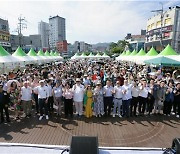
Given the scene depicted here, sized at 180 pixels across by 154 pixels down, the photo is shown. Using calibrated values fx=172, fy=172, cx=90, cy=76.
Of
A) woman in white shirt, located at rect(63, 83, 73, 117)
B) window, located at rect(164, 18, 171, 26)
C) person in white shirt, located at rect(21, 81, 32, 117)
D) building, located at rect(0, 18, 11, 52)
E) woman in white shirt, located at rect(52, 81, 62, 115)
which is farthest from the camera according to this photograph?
building, located at rect(0, 18, 11, 52)

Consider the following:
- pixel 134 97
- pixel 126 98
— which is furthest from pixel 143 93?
pixel 126 98

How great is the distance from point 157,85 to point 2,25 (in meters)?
61.8

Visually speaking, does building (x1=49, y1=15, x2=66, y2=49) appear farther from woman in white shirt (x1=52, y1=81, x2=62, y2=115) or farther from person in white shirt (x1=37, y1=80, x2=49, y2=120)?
person in white shirt (x1=37, y1=80, x2=49, y2=120)

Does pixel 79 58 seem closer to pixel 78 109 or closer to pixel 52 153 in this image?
pixel 78 109

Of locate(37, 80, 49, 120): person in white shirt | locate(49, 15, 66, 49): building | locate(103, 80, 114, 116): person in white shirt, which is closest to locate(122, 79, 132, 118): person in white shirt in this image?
locate(103, 80, 114, 116): person in white shirt

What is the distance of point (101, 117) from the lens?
8102 mm

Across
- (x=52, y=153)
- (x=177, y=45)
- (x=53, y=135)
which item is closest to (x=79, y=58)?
(x=177, y=45)

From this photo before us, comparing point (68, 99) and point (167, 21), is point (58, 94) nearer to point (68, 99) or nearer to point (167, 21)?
point (68, 99)

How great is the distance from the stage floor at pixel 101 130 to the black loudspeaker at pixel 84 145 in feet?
8.93

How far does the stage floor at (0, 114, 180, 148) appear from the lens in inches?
233

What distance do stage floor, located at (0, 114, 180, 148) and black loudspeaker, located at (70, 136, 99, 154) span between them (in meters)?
2.72

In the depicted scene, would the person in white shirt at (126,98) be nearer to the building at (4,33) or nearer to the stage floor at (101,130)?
the stage floor at (101,130)

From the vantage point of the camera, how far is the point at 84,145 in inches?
122

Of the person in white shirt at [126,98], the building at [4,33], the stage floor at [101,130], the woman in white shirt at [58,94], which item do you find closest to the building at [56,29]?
the building at [4,33]
